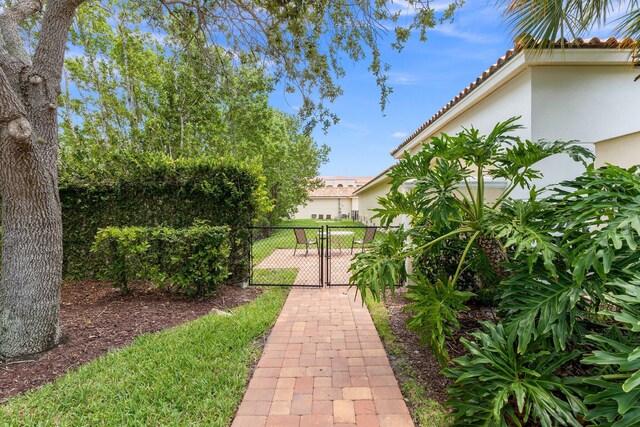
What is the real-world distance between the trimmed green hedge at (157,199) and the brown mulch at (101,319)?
82cm

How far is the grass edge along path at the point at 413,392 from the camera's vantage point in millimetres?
2406

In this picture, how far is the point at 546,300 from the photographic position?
2.10 m

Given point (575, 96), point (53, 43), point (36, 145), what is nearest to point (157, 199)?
point (36, 145)

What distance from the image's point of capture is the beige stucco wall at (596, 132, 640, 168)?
3.87 metres

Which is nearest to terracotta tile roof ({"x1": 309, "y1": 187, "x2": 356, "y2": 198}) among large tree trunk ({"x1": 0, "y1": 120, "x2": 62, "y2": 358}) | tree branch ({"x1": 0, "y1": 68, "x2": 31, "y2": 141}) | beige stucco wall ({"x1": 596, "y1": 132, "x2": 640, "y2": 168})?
beige stucco wall ({"x1": 596, "y1": 132, "x2": 640, "y2": 168})

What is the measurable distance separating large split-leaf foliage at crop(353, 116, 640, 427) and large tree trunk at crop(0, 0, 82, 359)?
349cm

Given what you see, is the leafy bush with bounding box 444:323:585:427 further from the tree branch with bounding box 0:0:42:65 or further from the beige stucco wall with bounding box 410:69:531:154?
the tree branch with bounding box 0:0:42:65

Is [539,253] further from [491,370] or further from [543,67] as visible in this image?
[543,67]

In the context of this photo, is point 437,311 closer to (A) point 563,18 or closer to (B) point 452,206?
(B) point 452,206

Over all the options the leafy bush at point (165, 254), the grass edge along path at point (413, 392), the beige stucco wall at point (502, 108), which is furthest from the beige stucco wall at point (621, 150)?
the leafy bush at point (165, 254)

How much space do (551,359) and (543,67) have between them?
4103mm

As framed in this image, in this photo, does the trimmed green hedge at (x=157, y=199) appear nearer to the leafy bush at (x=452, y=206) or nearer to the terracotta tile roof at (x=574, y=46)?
the leafy bush at (x=452, y=206)

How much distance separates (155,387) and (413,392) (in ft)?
7.65

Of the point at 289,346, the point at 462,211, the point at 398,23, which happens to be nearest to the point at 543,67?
the point at 398,23
